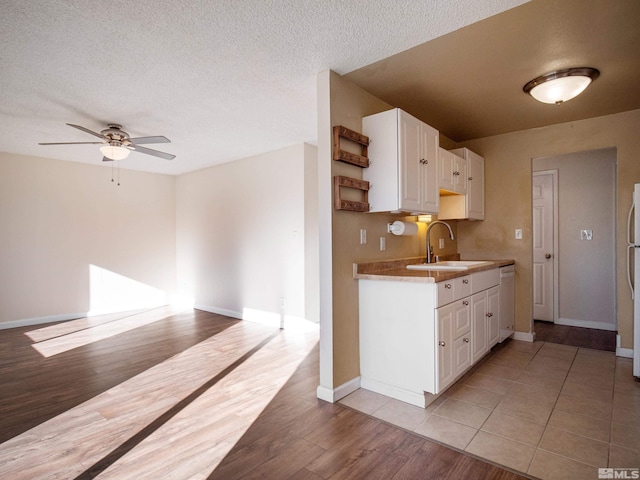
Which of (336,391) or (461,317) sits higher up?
(461,317)

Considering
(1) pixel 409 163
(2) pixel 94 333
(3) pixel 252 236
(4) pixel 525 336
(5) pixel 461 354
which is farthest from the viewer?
(3) pixel 252 236

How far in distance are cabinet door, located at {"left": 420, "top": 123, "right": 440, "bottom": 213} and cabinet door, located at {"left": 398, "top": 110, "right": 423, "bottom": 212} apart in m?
0.06

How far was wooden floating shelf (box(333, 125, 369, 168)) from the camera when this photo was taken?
8.11 feet

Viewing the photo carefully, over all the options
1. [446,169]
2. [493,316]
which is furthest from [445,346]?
[446,169]

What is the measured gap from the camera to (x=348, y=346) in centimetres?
259

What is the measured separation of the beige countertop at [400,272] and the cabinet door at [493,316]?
9.9 inches

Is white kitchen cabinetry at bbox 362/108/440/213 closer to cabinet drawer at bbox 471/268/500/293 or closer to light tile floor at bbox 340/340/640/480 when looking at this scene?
cabinet drawer at bbox 471/268/500/293

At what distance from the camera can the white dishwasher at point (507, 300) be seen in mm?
3484

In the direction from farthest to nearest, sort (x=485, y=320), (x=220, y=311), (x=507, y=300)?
(x=220, y=311) < (x=507, y=300) < (x=485, y=320)

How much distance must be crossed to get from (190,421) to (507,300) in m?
3.19

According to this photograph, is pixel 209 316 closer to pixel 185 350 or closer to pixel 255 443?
pixel 185 350

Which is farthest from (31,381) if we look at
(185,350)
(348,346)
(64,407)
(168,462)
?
(348,346)

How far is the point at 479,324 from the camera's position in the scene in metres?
2.90

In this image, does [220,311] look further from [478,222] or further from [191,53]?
[191,53]
